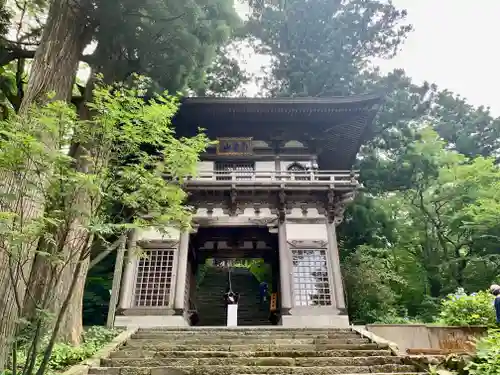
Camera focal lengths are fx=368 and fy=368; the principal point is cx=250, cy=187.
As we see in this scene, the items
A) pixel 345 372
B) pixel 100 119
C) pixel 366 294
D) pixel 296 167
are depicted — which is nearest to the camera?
pixel 100 119

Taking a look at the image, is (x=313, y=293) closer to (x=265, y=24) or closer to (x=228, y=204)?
(x=228, y=204)

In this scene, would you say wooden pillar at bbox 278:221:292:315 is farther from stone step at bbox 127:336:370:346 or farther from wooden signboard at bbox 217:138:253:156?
wooden signboard at bbox 217:138:253:156

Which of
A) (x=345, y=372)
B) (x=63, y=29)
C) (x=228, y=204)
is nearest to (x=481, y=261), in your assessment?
(x=228, y=204)

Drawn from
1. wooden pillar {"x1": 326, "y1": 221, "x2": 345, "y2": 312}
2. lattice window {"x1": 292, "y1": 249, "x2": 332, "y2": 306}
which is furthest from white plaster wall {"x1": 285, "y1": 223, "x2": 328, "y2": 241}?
lattice window {"x1": 292, "y1": 249, "x2": 332, "y2": 306}

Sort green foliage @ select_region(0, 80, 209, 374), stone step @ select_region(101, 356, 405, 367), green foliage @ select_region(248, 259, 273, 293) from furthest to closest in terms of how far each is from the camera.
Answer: green foliage @ select_region(248, 259, 273, 293), stone step @ select_region(101, 356, 405, 367), green foliage @ select_region(0, 80, 209, 374)

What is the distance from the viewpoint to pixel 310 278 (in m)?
12.6

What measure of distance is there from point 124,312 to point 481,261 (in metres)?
14.6

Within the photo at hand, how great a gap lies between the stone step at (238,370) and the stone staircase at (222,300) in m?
8.92

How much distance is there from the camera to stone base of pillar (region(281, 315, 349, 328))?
11.7 metres

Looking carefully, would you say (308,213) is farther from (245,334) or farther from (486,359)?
(486,359)

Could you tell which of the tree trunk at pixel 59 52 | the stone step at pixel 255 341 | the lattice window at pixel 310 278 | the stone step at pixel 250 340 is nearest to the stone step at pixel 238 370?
the stone step at pixel 255 341

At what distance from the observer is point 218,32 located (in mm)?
12352

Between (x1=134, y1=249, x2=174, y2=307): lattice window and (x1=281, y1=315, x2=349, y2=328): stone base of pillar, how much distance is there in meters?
3.97

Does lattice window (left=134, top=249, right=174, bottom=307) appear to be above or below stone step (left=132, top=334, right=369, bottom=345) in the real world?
above
